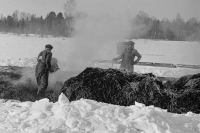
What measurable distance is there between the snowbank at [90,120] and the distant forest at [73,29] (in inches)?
477

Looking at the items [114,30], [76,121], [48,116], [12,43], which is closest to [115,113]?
[76,121]

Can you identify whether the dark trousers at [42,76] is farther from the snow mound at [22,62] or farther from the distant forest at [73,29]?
the distant forest at [73,29]

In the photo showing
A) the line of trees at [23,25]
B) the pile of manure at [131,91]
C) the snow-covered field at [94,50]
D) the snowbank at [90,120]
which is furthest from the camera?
the line of trees at [23,25]

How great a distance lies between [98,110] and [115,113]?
264 millimetres

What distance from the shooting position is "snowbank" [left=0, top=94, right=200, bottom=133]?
11.1 ft

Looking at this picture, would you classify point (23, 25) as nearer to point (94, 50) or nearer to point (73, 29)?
point (73, 29)

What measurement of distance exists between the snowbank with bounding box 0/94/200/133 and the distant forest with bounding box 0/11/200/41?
1212 centimetres

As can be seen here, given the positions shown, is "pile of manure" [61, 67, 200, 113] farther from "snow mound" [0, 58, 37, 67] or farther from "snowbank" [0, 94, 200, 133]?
"snow mound" [0, 58, 37, 67]

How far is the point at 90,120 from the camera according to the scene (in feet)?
11.7

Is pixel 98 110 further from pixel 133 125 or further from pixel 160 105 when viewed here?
pixel 160 105

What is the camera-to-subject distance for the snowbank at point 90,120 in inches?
133

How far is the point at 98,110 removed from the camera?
12.6ft

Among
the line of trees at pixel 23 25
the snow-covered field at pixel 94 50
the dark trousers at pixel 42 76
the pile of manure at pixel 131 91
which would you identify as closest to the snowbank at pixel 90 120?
the pile of manure at pixel 131 91

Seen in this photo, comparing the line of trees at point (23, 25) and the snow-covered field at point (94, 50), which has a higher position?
the line of trees at point (23, 25)
